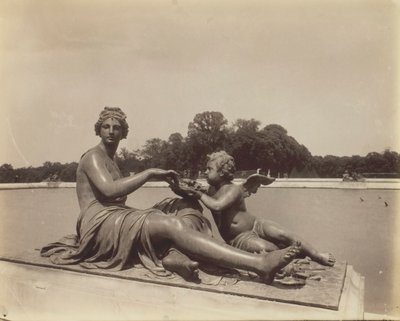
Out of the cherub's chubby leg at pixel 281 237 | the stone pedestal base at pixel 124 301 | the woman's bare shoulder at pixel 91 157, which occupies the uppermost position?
the woman's bare shoulder at pixel 91 157

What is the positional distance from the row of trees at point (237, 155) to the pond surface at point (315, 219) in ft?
10.2

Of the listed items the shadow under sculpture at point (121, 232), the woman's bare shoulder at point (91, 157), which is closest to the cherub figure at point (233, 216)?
the shadow under sculpture at point (121, 232)

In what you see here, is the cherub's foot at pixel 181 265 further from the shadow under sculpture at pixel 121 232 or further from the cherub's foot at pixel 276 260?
the cherub's foot at pixel 276 260

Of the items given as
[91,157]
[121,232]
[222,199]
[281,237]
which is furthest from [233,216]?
[91,157]

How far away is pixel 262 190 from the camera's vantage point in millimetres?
18938

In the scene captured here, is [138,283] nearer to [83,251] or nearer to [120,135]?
[83,251]

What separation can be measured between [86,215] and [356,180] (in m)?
17.8

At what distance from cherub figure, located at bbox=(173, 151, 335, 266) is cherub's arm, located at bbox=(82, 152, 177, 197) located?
1.11 ft

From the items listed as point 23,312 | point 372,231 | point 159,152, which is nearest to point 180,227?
point 23,312

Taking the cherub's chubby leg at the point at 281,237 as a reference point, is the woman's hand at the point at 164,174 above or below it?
above

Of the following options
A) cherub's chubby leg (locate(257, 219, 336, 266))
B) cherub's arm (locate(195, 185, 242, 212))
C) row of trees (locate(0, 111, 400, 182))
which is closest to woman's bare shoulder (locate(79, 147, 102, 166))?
cherub's arm (locate(195, 185, 242, 212))

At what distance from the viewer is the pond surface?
8531 mm

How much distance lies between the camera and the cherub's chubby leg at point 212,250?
420 centimetres

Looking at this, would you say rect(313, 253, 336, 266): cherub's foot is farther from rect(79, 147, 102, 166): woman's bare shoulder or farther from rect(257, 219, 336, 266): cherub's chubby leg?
rect(79, 147, 102, 166): woman's bare shoulder
